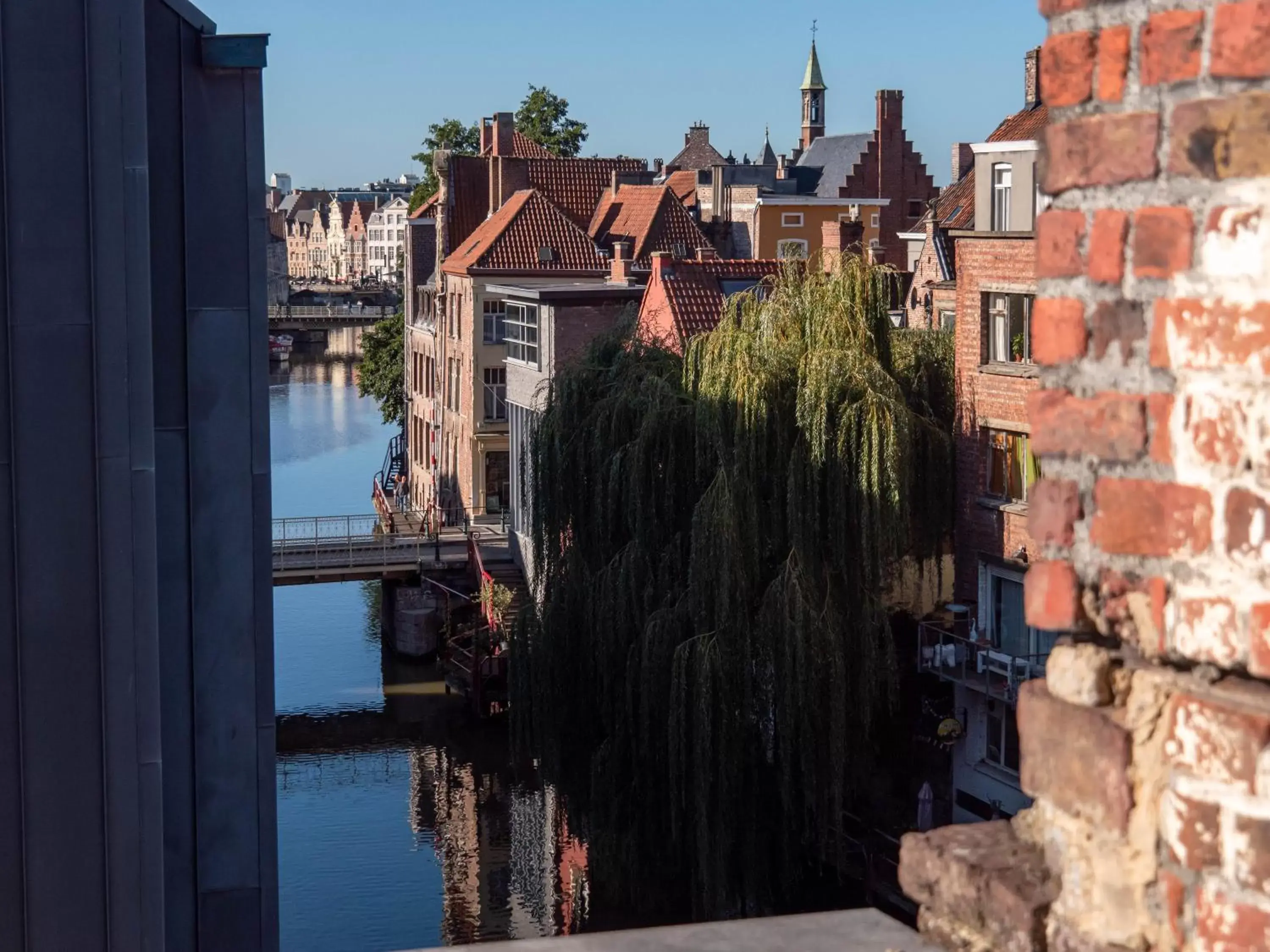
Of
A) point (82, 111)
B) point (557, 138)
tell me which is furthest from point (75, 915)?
point (557, 138)

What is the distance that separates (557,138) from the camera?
6256cm

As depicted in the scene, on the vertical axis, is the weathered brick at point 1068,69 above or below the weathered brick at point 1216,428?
above

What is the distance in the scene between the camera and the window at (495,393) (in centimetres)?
4450

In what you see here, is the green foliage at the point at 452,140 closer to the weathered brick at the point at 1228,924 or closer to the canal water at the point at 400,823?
the canal water at the point at 400,823

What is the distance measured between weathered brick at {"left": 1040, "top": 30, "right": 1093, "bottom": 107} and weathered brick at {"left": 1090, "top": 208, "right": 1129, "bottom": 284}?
167 millimetres

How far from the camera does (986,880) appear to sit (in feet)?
7.82

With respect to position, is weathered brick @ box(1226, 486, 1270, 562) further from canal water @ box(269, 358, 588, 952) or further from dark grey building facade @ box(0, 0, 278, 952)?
canal water @ box(269, 358, 588, 952)

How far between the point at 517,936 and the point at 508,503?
22.8 m

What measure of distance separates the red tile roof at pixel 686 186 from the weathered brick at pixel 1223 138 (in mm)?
56174

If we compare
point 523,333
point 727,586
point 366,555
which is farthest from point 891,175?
point 727,586

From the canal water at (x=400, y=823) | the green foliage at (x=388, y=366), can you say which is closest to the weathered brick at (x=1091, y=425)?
the canal water at (x=400, y=823)

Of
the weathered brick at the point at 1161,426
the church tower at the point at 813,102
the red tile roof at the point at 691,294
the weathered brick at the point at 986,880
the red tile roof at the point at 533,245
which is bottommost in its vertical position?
the weathered brick at the point at 986,880

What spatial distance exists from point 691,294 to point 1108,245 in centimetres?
2786

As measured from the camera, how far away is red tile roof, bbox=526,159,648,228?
49031mm
